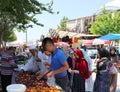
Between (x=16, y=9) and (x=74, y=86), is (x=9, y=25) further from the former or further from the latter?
(x=74, y=86)

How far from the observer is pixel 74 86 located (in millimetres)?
Answer: 10633

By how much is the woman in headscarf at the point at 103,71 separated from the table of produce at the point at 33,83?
2132mm

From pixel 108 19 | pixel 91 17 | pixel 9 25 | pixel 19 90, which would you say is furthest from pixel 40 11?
pixel 91 17

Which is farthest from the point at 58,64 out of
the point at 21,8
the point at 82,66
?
the point at 21,8

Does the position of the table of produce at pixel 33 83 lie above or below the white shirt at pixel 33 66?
below

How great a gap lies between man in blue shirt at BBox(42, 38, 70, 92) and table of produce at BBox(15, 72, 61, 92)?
0.90 feet

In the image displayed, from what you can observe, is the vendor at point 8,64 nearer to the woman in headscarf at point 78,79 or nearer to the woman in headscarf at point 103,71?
the woman in headscarf at point 78,79

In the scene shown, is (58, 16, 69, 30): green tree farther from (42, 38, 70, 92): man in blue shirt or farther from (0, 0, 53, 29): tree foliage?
(42, 38, 70, 92): man in blue shirt

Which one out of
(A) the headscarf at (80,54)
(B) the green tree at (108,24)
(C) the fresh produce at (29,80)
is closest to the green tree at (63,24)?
(B) the green tree at (108,24)

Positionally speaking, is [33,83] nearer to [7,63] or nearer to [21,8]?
[7,63]

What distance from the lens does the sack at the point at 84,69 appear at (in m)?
10.4

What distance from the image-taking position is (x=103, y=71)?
31.5 ft

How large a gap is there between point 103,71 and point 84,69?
100cm

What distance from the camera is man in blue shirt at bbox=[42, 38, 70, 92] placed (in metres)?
6.76
